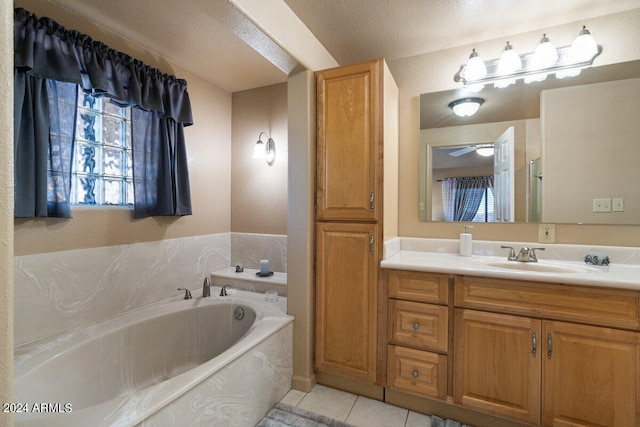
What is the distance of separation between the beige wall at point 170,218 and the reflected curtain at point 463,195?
2014 mm

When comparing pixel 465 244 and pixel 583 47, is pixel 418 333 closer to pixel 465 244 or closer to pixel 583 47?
pixel 465 244

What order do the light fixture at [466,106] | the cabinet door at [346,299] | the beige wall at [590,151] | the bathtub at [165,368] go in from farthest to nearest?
the light fixture at [466,106]
the cabinet door at [346,299]
the beige wall at [590,151]
the bathtub at [165,368]

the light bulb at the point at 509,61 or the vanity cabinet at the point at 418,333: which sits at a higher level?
the light bulb at the point at 509,61

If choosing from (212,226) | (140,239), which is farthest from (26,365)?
(212,226)

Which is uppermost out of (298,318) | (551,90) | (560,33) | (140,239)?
(560,33)

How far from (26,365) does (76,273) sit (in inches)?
22.6

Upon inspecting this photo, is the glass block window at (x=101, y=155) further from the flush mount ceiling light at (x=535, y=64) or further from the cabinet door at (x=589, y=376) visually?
the cabinet door at (x=589, y=376)

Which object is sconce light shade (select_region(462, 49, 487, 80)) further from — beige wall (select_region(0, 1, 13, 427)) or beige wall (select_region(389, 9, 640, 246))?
beige wall (select_region(0, 1, 13, 427))

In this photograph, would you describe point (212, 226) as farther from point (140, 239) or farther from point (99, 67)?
point (99, 67)

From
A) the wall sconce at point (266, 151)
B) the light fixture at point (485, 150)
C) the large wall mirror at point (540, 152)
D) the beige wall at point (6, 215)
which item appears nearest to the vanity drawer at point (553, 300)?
the large wall mirror at point (540, 152)

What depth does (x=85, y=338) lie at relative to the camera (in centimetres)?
158

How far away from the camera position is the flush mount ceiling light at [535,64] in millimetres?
1702

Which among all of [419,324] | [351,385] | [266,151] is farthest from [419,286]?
[266,151]

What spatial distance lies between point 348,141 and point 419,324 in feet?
3.81
